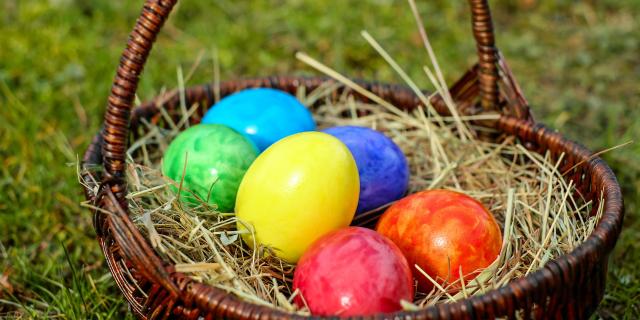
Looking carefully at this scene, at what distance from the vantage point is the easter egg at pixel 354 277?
1497 millimetres

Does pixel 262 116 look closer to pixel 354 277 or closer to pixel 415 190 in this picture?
pixel 415 190

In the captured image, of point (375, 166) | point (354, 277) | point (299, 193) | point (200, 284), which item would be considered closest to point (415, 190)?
point (375, 166)

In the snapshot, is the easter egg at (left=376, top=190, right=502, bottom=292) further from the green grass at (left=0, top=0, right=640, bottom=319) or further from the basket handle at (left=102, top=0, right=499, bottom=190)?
the basket handle at (left=102, top=0, right=499, bottom=190)

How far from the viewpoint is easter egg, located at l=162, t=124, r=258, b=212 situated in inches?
76.3

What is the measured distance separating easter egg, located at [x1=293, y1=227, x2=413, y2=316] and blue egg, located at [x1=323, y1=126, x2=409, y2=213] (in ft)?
Answer: 1.32

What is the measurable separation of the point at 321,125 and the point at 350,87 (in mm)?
179

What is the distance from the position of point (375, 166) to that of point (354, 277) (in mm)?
569

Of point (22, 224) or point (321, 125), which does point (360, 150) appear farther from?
point (22, 224)

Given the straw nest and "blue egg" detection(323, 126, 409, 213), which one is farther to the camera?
"blue egg" detection(323, 126, 409, 213)

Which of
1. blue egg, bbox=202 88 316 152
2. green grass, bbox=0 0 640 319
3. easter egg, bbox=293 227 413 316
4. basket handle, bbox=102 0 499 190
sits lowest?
green grass, bbox=0 0 640 319

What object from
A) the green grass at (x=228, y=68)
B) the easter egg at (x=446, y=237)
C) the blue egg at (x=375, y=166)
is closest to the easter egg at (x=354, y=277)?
the easter egg at (x=446, y=237)

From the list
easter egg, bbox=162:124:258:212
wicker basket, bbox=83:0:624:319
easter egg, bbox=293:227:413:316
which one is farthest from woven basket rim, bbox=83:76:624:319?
easter egg, bbox=162:124:258:212

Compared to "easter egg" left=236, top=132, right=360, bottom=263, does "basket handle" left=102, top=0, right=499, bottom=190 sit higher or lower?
higher

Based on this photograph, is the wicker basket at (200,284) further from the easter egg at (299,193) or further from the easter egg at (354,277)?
the easter egg at (299,193)
